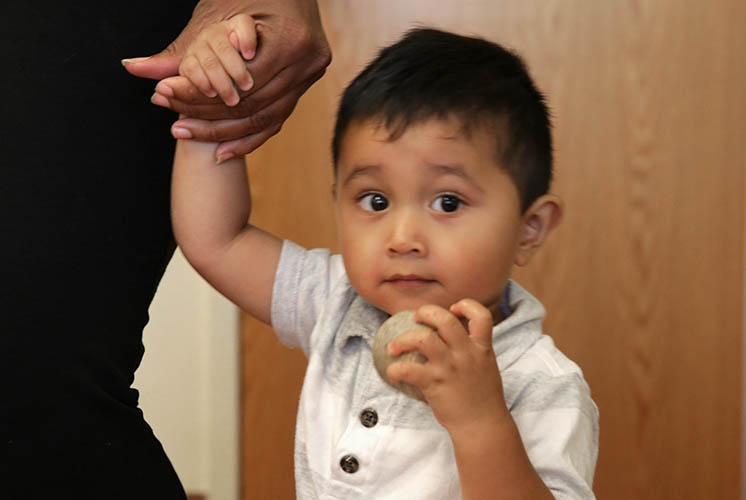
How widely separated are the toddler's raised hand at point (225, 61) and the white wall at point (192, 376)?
1.17m

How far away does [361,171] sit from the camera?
0.77 m

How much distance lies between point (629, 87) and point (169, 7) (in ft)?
4.11

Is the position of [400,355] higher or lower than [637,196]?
lower

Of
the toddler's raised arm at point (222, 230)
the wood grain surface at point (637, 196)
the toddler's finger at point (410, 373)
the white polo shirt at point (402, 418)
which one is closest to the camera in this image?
the toddler's finger at point (410, 373)

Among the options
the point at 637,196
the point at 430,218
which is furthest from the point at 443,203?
the point at 637,196

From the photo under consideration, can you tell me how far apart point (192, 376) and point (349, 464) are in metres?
1.18

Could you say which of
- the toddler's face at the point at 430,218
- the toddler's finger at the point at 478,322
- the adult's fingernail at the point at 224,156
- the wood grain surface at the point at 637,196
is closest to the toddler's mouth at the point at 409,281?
the toddler's face at the point at 430,218

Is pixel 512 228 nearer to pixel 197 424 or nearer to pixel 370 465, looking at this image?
pixel 370 465

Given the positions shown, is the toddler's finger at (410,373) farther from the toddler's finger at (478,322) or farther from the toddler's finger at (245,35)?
the toddler's finger at (245,35)

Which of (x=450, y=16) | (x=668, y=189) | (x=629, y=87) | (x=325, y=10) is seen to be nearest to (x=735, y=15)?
(x=629, y=87)

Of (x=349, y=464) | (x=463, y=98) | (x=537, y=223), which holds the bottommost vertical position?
(x=349, y=464)

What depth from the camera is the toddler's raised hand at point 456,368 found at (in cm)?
61

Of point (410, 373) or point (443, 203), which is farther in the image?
point (443, 203)

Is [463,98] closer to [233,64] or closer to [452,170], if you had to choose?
[452,170]
